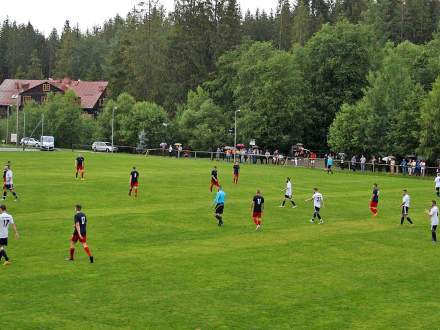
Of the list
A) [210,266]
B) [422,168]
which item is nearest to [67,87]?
[422,168]

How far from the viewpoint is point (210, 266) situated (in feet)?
76.6

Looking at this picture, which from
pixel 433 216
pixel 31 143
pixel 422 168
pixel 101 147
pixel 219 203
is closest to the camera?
pixel 433 216

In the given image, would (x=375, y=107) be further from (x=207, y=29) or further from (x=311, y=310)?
(x=311, y=310)

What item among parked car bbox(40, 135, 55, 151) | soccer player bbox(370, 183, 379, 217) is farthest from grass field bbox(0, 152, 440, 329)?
parked car bbox(40, 135, 55, 151)

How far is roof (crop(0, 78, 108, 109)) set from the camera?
Result: 15262cm

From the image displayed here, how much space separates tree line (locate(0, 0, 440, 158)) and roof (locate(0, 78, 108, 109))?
23.5m

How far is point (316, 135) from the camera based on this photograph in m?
94.8

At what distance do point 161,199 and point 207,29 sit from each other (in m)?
79.4

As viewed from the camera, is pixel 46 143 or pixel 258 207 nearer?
pixel 258 207

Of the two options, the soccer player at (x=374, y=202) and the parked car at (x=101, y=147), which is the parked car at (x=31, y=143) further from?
the soccer player at (x=374, y=202)

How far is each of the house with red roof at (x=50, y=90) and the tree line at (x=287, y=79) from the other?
921 inches

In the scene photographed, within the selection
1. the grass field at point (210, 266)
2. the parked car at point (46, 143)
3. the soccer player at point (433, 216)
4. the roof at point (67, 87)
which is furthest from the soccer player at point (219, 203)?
the roof at point (67, 87)

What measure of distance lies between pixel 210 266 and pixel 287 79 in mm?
68398

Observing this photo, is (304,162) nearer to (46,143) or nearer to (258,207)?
(46,143)
